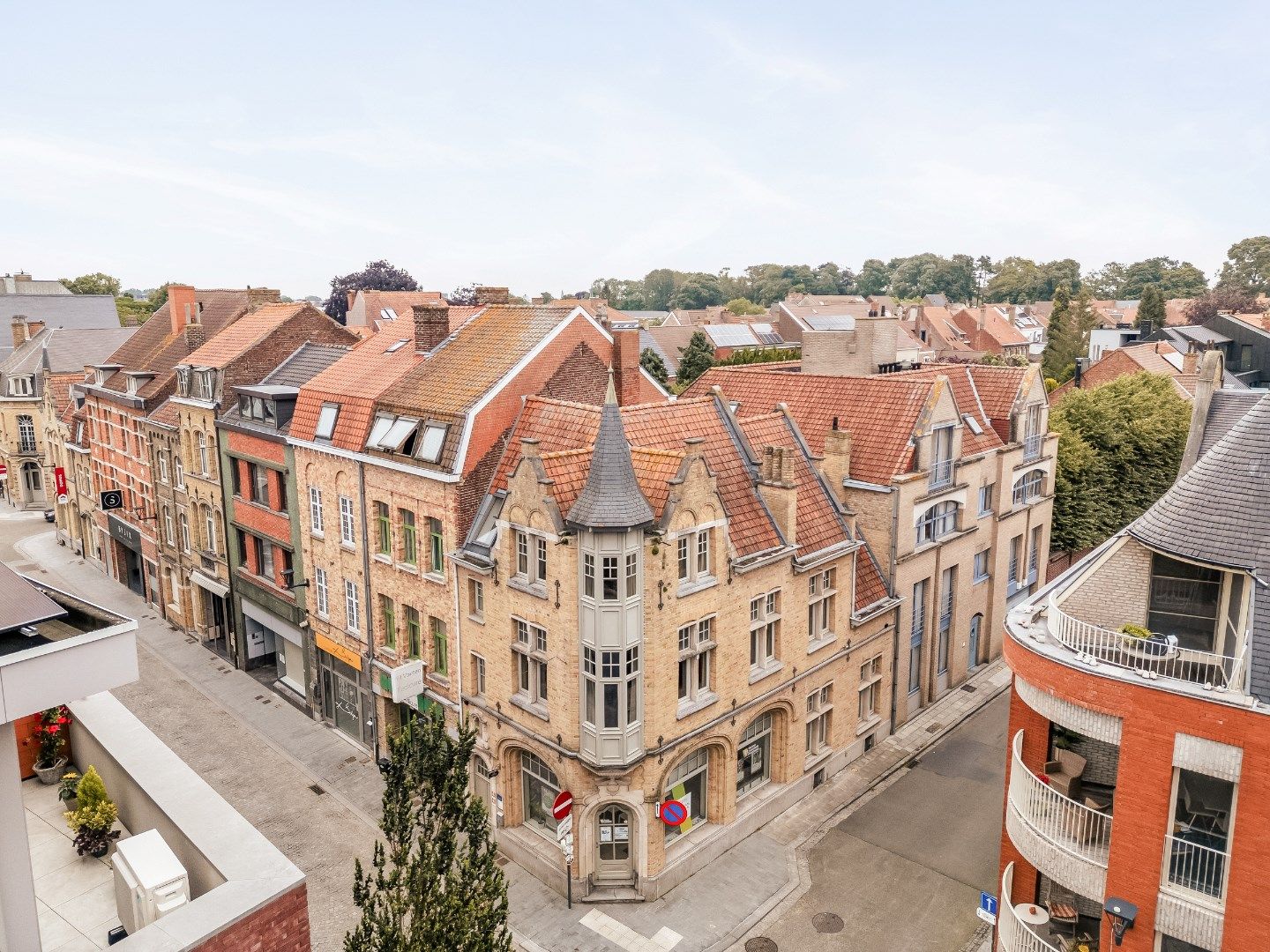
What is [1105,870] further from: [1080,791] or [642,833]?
[642,833]

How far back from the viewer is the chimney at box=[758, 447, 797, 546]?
1006 inches

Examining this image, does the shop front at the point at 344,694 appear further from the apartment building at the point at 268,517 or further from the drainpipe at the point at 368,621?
the apartment building at the point at 268,517

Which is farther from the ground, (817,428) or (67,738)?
(817,428)

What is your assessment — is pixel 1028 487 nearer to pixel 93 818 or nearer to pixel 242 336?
pixel 242 336

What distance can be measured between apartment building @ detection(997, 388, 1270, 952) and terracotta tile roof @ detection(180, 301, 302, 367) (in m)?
31.5

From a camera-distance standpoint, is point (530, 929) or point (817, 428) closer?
point (530, 929)

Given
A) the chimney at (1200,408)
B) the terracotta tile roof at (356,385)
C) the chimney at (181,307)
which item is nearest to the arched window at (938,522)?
the chimney at (1200,408)

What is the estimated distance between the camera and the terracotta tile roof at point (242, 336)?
36594mm

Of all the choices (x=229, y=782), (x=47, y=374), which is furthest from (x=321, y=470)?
(x=47, y=374)

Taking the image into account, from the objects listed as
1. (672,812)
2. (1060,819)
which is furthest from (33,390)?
(1060,819)

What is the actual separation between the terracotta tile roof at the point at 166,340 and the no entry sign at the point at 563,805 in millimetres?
29745

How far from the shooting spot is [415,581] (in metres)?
27.2

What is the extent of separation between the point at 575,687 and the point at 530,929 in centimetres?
606

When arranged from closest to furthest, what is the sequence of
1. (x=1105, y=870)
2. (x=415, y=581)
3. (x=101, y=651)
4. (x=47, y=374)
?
(x=101, y=651)
(x=1105, y=870)
(x=415, y=581)
(x=47, y=374)
